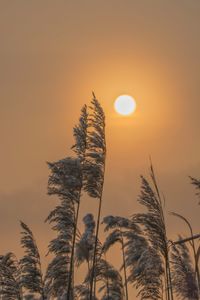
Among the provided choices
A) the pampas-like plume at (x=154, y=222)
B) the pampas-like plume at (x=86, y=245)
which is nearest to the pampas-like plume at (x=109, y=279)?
the pampas-like plume at (x=86, y=245)

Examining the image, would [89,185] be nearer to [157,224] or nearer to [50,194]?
[50,194]

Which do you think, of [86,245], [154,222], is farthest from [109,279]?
[154,222]

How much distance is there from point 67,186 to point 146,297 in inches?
165

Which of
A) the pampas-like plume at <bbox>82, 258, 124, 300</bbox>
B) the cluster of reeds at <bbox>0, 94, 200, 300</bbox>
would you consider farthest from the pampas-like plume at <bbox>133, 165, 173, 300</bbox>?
the pampas-like plume at <bbox>82, 258, 124, 300</bbox>

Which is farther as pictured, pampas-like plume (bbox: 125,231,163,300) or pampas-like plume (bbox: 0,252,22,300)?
pampas-like plume (bbox: 0,252,22,300)

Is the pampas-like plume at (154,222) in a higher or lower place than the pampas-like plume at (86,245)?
lower

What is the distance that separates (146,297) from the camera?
45.5ft

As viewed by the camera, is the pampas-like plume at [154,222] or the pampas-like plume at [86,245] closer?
the pampas-like plume at [154,222]

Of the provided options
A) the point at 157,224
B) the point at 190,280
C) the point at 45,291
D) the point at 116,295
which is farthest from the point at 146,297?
the point at 116,295

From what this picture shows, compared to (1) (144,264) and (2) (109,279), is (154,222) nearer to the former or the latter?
(1) (144,264)

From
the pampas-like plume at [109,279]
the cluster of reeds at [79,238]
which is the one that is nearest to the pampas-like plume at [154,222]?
the cluster of reeds at [79,238]

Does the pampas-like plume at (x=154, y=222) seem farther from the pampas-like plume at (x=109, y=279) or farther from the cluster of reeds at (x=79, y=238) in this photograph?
the pampas-like plume at (x=109, y=279)

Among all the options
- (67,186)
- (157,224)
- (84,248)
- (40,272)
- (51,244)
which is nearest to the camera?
(157,224)

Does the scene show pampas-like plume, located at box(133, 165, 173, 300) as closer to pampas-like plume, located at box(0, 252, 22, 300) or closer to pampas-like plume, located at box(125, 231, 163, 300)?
pampas-like plume, located at box(125, 231, 163, 300)
